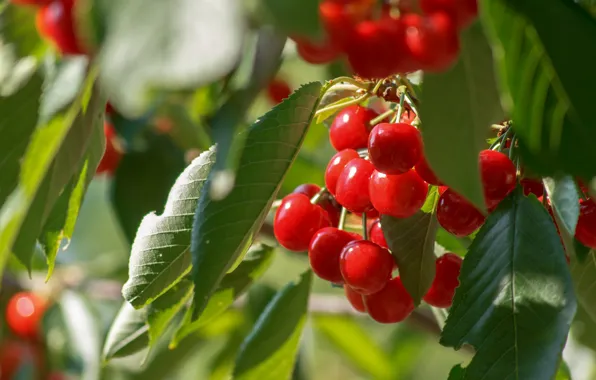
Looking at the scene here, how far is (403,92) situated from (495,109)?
0.80ft

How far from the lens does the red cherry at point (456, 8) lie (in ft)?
1.55

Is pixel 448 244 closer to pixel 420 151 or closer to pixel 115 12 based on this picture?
pixel 420 151

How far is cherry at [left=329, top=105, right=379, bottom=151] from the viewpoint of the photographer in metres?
0.86

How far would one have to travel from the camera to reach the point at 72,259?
2090mm

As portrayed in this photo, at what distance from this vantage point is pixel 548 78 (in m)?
0.55

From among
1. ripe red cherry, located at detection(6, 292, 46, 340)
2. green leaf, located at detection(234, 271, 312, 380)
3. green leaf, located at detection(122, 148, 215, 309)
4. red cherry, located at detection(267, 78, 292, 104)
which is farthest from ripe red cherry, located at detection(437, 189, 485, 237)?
ripe red cherry, located at detection(6, 292, 46, 340)

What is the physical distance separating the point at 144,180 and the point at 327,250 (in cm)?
65

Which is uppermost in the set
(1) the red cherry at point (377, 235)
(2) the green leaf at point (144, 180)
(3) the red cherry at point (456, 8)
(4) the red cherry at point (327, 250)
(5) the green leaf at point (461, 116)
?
(3) the red cherry at point (456, 8)

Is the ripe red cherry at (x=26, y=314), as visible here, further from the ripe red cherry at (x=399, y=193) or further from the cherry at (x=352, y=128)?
the ripe red cherry at (x=399, y=193)

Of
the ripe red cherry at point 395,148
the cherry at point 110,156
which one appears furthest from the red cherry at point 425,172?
the cherry at point 110,156

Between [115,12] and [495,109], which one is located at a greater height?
[115,12]

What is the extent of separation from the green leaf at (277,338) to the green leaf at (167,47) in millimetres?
671

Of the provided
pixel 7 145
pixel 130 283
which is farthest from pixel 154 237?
pixel 7 145

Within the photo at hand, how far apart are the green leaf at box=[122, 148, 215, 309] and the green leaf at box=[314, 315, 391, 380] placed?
3.43 ft
